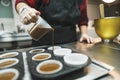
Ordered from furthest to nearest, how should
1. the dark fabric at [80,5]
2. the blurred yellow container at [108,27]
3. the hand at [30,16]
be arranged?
the dark fabric at [80,5] < the blurred yellow container at [108,27] < the hand at [30,16]

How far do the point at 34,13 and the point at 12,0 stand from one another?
191cm

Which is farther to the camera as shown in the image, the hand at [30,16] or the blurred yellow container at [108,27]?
the blurred yellow container at [108,27]

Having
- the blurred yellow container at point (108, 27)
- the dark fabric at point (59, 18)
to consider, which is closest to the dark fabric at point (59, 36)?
the dark fabric at point (59, 18)

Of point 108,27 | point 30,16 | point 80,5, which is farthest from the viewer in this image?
point 80,5

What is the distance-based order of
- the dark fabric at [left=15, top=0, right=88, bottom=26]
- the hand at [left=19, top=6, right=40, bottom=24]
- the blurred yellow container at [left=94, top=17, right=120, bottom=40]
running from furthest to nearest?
the dark fabric at [left=15, top=0, right=88, bottom=26]
the blurred yellow container at [left=94, top=17, right=120, bottom=40]
the hand at [left=19, top=6, right=40, bottom=24]

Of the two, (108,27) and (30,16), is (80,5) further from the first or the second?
(30,16)

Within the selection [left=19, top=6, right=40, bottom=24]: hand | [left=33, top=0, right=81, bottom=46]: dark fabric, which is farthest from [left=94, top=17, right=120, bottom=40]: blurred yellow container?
[left=19, top=6, right=40, bottom=24]: hand

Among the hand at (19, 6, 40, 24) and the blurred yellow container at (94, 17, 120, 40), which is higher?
the hand at (19, 6, 40, 24)

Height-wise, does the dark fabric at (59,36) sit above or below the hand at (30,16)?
below

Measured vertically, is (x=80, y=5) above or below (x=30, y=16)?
above

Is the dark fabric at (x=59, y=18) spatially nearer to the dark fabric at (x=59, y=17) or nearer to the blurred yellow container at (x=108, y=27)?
the dark fabric at (x=59, y=17)

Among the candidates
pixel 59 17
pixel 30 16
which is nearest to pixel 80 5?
pixel 59 17

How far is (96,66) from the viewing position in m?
0.48

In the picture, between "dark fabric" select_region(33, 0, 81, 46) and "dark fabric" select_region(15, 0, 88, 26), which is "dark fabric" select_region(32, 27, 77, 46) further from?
"dark fabric" select_region(15, 0, 88, 26)
